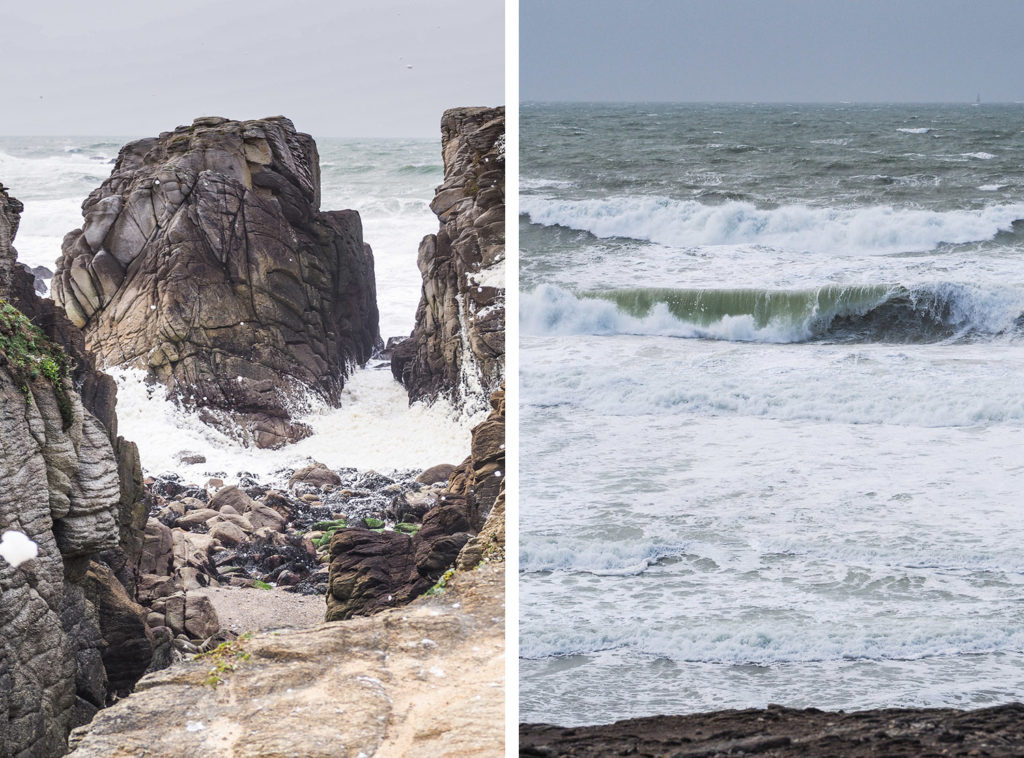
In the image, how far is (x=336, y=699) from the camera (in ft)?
9.48

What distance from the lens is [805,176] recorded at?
5.37m

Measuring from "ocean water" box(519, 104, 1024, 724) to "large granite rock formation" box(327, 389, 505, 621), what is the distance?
0.66 metres

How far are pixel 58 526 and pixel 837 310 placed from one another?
136 inches

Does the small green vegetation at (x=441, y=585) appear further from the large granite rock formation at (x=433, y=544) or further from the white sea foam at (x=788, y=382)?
the white sea foam at (x=788, y=382)

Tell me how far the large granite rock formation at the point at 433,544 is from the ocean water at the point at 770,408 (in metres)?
0.66

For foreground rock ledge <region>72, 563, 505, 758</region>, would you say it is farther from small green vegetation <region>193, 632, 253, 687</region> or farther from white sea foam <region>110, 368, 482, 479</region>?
white sea foam <region>110, 368, 482, 479</region>

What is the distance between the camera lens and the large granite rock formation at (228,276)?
340 cm

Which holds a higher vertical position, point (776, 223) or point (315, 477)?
point (776, 223)

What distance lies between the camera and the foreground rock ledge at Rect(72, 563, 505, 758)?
2795 millimetres

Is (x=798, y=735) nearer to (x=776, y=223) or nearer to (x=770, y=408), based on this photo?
(x=770, y=408)

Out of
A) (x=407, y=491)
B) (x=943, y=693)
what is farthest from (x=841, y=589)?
(x=407, y=491)

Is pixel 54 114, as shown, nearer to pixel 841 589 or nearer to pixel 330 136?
pixel 330 136

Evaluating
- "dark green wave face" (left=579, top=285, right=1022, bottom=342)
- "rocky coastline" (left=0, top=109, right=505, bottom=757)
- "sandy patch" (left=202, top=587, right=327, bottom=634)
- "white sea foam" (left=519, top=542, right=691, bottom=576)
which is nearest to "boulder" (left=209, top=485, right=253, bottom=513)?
"rocky coastline" (left=0, top=109, right=505, bottom=757)

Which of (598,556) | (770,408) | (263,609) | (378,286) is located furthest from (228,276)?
(770,408)
